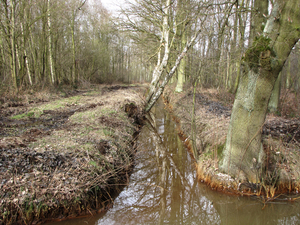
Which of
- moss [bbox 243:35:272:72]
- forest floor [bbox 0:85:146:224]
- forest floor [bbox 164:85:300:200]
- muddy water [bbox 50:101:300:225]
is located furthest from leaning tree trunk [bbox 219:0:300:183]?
forest floor [bbox 0:85:146:224]

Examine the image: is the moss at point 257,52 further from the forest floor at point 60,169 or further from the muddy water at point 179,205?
the forest floor at point 60,169

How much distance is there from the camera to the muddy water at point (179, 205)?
3.67 metres

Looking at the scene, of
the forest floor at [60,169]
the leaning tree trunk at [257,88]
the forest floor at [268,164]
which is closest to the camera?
the forest floor at [60,169]

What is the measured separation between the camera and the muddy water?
367 centimetres

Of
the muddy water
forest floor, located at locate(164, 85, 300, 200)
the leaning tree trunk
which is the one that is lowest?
the muddy water

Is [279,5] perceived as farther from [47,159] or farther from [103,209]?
[47,159]

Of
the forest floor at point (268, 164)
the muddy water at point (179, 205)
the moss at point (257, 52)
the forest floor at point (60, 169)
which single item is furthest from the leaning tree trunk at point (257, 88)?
the forest floor at point (60, 169)

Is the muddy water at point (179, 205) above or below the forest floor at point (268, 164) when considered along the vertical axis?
below

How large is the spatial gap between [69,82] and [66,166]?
50.3ft

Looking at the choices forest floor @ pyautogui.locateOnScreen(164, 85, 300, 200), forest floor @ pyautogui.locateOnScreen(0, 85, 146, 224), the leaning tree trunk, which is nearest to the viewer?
forest floor @ pyautogui.locateOnScreen(0, 85, 146, 224)

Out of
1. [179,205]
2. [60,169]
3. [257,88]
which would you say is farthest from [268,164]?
[60,169]

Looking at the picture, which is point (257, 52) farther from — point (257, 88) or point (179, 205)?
point (179, 205)

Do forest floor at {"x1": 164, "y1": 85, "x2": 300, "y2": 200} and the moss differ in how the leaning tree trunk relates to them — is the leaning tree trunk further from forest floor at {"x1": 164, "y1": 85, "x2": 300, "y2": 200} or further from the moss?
forest floor at {"x1": 164, "y1": 85, "x2": 300, "y2": 200}

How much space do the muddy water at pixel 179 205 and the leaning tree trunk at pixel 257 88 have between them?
2.12 feet
